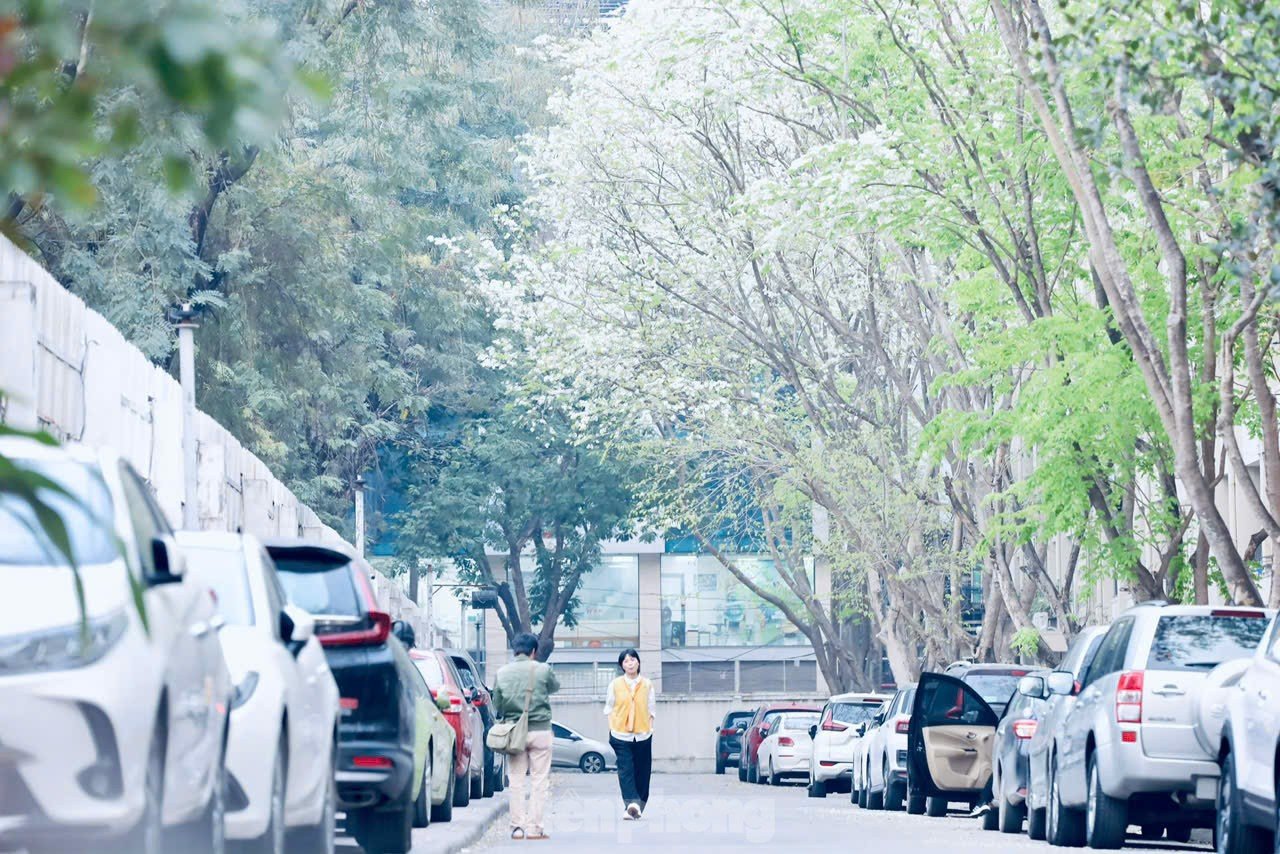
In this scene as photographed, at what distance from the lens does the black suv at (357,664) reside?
1233cm

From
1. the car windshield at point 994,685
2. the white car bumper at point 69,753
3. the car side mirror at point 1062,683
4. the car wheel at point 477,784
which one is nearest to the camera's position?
the white car bumper at point 69,753

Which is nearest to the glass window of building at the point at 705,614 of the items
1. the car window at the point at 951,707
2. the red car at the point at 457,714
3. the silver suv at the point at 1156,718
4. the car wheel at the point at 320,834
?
the red car at the point at 457,714

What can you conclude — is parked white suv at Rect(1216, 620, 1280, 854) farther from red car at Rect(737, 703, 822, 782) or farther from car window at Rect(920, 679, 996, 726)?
red car at Rect(737, 703, 822, 782)

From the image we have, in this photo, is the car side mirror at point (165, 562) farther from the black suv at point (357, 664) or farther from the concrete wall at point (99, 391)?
the black suv at point (357, 664)

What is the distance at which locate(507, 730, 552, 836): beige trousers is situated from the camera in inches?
724

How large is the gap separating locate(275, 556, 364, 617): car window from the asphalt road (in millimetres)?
4464

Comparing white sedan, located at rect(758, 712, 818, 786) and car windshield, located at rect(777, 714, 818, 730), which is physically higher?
car windshield, located at rect(777, 714, 818, 730)

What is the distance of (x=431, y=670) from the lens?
68.7 feet

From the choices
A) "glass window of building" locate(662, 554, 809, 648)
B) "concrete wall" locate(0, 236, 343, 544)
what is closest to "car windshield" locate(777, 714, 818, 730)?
"concrete wall" locate(0, 236, 343, 544)

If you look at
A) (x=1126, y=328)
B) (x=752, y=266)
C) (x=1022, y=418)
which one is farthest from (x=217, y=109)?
(x=752, y=266)

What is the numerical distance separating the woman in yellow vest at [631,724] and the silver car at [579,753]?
35628 mm

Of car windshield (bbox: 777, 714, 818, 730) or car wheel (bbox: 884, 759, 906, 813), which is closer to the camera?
car wheel (bbox: 884, 759, 906, 813)

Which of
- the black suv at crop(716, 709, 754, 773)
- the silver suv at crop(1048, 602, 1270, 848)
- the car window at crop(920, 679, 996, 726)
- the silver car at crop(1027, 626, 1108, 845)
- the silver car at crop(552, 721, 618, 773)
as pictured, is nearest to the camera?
the silver suv at crop(1048, 602, 1270, 848)

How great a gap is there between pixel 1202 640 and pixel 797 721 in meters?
27.6
